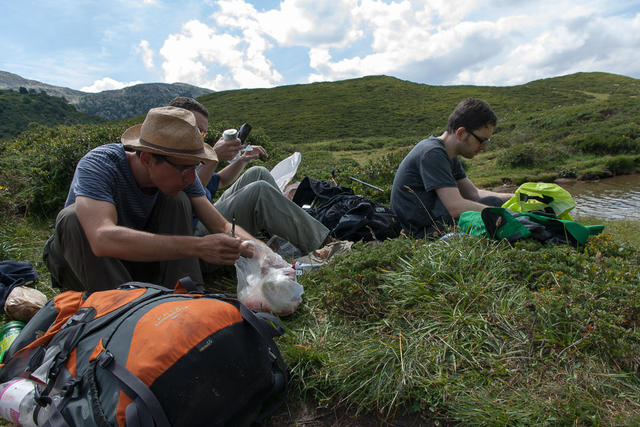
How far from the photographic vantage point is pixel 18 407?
157 centimetres

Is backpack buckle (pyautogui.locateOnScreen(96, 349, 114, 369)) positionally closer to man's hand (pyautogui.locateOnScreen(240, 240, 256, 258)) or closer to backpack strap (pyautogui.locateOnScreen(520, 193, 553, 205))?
man's hand (pyautogui.locateOnScreen(240, 240, 256, 258))

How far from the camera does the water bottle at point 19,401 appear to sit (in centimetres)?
155

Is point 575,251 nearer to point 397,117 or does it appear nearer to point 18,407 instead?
point 18,407

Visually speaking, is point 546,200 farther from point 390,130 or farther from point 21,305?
point 390,130

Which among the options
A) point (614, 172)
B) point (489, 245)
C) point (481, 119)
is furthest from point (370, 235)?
point (614, 172)

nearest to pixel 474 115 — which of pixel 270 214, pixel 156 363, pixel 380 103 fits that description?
pixel 270 214

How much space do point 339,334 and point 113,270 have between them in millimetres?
1342

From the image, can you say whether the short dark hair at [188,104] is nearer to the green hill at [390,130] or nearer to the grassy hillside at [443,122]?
the green hill at [390,130]

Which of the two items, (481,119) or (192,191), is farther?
(481,119)

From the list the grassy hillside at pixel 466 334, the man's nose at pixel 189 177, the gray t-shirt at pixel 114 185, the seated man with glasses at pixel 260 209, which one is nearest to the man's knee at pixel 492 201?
the grassy hillside at pixel 466 334

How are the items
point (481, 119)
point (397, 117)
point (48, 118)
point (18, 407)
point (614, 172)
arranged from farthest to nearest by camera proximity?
1. point (48, 118)
2. point (397, 117)
3. point (614, 172)
4. point (481, 119)
5. point (18, 407)

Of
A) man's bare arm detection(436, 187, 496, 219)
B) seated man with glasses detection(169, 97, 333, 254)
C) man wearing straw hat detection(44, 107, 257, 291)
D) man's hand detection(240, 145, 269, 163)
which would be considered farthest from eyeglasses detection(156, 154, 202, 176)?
man's bare arm detection(436, 187, 496, 219)

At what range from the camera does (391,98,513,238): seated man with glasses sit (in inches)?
135

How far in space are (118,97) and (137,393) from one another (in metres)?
163
